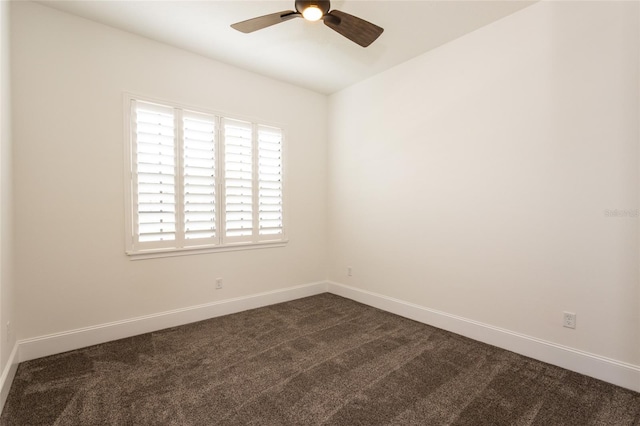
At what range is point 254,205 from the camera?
3.73 metres

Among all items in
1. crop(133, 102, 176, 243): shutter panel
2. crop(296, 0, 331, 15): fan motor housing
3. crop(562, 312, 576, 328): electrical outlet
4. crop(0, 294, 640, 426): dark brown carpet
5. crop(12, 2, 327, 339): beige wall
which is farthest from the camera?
crop(133, 102, 176, 243): shutter panel

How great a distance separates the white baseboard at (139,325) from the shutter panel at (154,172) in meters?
0.78

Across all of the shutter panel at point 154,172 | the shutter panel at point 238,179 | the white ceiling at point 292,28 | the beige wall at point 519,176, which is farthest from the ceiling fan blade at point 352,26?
the shutter panel at point 154,172

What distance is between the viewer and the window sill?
2.96m

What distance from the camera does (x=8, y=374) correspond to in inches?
81.7

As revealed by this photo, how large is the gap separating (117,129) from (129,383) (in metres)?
2.12

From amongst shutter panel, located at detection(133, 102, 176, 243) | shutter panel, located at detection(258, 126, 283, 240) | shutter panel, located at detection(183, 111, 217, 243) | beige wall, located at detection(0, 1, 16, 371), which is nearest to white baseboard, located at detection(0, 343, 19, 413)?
beige wall, located at detection(0, 1, 16, 371)

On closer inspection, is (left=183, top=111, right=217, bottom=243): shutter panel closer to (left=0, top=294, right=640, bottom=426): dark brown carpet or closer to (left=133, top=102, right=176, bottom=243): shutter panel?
(left=133, top=102, right=176, bottom=243): shutter panel

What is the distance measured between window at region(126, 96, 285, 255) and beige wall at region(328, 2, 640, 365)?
1309 millimetres

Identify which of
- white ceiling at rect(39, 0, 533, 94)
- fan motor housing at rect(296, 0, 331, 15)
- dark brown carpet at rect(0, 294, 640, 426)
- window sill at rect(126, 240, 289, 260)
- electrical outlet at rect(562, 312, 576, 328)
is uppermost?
white ceiling at rect(39, 0, 533, 94)

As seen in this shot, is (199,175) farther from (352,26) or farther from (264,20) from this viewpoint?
(352,26)

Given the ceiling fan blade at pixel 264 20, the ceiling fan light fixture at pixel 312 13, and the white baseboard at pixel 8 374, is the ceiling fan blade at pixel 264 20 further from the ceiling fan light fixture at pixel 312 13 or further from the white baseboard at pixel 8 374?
the white baseboard at pixel 8 374

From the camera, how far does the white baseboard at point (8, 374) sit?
1882 mm

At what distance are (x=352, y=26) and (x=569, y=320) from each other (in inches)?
107
